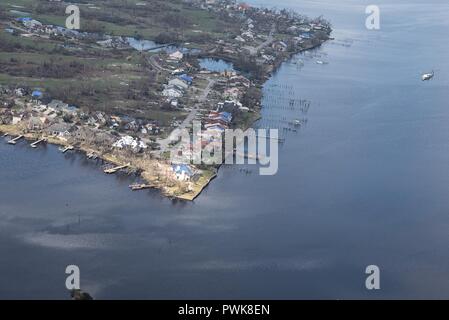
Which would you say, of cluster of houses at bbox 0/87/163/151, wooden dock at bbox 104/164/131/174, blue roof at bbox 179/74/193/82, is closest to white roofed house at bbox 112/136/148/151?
cluster of houses at bbox 0/87/163/151

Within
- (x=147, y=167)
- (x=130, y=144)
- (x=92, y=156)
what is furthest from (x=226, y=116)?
(x=92, y=156)

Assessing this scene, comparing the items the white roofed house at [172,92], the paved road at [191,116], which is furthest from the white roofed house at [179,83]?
the paved road at [191,116]

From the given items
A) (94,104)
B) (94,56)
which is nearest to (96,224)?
(94,104)

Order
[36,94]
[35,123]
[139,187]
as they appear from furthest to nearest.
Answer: [36,94], [35,123], [139,187]

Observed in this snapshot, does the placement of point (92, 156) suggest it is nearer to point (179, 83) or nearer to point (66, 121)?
point (66, 121)

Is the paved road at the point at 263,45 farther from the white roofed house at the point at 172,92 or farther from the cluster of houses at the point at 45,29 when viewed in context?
the white roofed house at the point at 172,92

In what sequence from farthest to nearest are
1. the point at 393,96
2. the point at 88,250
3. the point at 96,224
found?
the point at 393,96
the point at 96,224
the point at 88,250

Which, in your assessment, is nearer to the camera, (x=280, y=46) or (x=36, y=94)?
(x=36, y=94)
